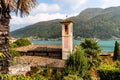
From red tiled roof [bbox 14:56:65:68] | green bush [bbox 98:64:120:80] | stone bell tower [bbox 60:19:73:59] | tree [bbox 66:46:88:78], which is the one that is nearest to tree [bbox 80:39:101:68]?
green bush [bbox 98:64:120:80]

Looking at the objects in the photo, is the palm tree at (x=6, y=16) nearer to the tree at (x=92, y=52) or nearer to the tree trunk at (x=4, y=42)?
the tree trunk at (x=4, y=42)

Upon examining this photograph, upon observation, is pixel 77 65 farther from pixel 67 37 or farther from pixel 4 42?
pixel 4 42

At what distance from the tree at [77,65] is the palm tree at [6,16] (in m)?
24.2

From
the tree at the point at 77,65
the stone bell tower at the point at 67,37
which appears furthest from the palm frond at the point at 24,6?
the stone bell tower at the point at 67,37

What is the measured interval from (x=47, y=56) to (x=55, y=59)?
7.22 ft

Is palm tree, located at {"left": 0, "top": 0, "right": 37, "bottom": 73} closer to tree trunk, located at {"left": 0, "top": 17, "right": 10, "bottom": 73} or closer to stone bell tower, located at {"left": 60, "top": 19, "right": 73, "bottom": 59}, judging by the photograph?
tree trunk, located at {"left": 0, "top": 17, "right": 10, "bottom": 73}

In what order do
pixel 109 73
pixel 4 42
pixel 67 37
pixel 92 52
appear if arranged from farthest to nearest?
pixel 92 52 → pixel 67 37 → pixel 109 73 → pixel 4 42

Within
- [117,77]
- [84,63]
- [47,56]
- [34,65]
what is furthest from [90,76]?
[47,56]

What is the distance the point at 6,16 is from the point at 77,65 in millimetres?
25384

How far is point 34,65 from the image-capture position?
38906 mm

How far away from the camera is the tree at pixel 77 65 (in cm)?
3293

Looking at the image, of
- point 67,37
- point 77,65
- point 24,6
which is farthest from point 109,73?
point 24,6

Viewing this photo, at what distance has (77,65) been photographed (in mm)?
33219

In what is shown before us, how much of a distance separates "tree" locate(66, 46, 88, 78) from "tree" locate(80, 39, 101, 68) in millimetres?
6463
